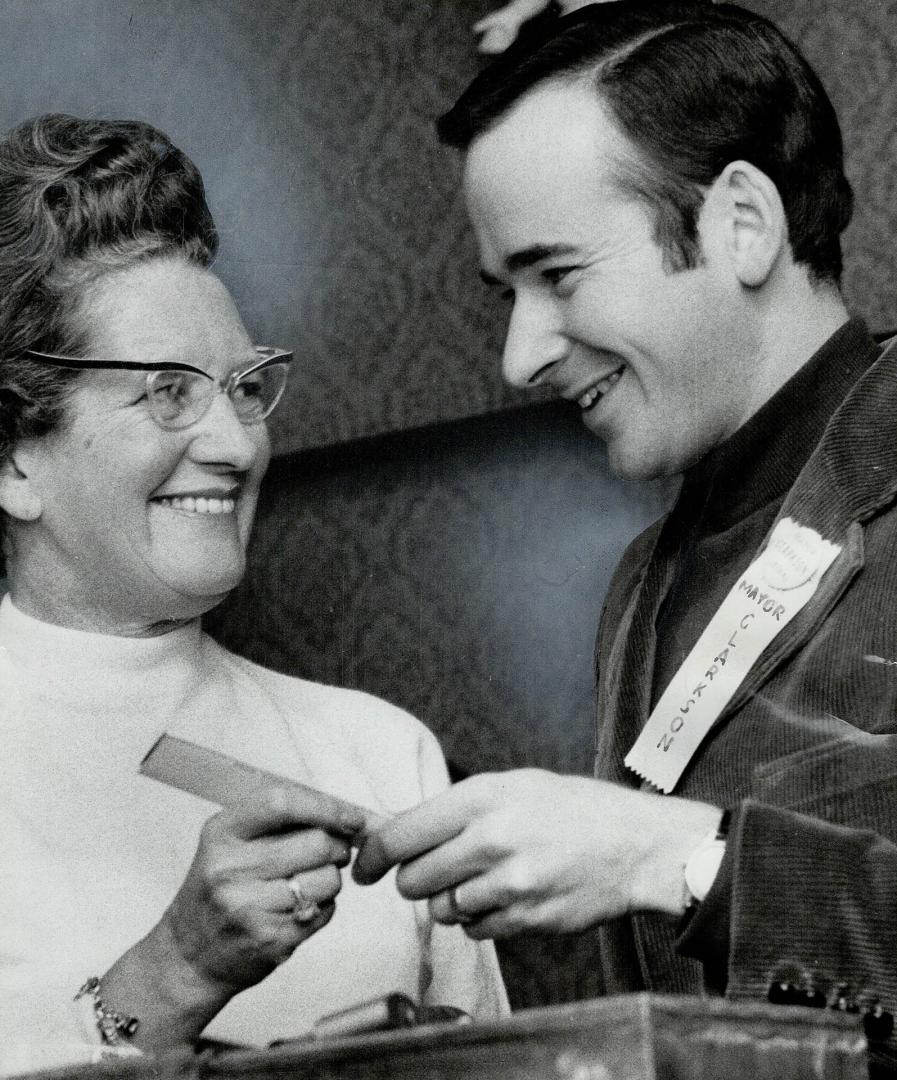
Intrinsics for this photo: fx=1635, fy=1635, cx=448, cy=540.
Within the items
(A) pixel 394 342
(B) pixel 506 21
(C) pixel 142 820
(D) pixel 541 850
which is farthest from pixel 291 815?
(B) pixel 506 21

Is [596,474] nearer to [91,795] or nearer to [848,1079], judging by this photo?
[91,795]

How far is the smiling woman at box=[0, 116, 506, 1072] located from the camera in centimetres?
113

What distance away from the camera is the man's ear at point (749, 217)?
1.13 m

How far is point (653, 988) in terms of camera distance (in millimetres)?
1049

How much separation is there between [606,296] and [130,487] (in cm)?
38

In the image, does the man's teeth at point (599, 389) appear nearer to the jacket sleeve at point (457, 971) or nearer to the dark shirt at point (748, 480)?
the dark shirt at point (748, 480)

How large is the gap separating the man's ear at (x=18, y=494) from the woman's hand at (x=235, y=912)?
358 mm

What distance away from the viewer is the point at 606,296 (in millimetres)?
1132

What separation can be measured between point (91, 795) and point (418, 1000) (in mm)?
281

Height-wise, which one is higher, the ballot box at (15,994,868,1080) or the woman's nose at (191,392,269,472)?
the woman's nose at (191,392,269,472)

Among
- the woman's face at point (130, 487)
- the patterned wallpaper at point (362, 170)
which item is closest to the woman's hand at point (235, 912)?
the woman's face at point (130, 487)

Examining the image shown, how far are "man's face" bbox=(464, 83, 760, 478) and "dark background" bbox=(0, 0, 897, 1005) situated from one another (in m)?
0.31

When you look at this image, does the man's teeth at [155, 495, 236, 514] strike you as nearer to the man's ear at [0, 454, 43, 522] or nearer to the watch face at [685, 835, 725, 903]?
the man's ear at [0, 454, 43, 522]

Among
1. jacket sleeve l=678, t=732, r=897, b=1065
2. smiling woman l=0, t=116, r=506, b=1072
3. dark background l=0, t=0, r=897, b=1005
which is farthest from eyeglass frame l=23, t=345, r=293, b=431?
jacket sleeve l=678, t=732, r=897, b=1065
